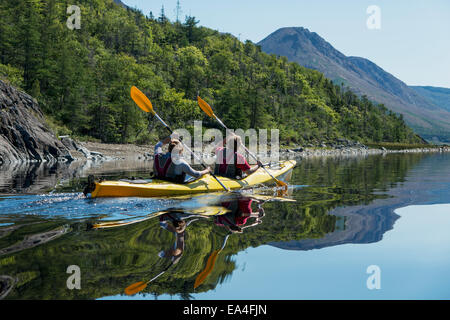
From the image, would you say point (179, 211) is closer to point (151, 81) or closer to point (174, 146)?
point (174, 146)

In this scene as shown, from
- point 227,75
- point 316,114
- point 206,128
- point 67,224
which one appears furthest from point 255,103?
point 67,224

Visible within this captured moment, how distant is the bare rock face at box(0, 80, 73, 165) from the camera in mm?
26672

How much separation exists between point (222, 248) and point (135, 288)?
1674mm

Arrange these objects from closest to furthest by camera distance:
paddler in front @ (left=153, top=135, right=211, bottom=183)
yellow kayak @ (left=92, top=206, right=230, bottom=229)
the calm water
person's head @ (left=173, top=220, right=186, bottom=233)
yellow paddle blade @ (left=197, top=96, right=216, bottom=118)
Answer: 1. the calm water
2. person's head @ (left=173, top=220, right=186, bottom=233)
3. yellow kayak @ (left=92, top=206, right=230, bottom=229)
4. paddler in front @ (left=153, top=135, right=211, bottom=183)
5. yellow paddle blade @ (left=197, top=96, right=216, bottom=118)

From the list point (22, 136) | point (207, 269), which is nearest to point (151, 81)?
point (22, 136)

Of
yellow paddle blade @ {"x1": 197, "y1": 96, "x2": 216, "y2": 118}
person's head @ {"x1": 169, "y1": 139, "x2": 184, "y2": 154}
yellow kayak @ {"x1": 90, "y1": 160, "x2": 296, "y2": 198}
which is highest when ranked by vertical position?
yellow paddle blade @ {"x1": 197, "y1": 96, "x2": 216, "y2": 118}

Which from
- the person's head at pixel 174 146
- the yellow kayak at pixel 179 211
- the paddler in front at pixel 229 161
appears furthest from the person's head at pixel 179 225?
the paddler in front at pixel 229 161

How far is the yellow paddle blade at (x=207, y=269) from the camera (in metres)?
4.06

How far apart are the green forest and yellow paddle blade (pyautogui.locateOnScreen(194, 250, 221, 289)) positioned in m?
35.5

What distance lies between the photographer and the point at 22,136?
91.2ft

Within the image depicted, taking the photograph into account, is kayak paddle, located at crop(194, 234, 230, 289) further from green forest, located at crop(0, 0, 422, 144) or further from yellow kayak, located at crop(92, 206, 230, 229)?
green forest, located at crop(0, 0, 422, 144)

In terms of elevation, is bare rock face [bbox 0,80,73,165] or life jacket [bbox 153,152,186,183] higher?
bare rock face [bbox 0,80,73,165]

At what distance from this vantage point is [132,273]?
418 centimetres

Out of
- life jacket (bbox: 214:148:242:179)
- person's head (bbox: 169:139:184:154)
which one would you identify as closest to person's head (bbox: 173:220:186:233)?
person's head (bbox: 169:139:184:154)
